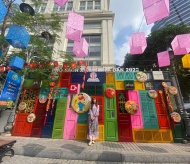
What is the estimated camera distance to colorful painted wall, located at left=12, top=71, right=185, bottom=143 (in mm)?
7156

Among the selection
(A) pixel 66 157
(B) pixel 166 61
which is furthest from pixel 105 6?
(A) pixel 66 157

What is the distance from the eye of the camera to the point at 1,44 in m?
8.18

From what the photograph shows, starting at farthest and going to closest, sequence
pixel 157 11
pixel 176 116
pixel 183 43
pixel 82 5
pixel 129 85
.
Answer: pixel 82 5 → pixel 129 85 → pixel 176 116 → pixel 183 43 → pixel 157 11

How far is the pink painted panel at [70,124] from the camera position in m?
7.29

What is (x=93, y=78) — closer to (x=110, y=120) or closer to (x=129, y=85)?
(x=129, y=85)

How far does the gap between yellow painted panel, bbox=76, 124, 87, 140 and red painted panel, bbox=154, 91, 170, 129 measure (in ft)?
13.7

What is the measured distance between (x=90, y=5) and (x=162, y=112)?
24007mm

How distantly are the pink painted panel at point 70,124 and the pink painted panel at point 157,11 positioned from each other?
235 inches

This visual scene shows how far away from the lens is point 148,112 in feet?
24.7

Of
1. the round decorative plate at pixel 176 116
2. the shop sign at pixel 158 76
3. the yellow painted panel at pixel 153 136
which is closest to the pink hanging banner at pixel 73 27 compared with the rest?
the shop sign at pixel 158 76

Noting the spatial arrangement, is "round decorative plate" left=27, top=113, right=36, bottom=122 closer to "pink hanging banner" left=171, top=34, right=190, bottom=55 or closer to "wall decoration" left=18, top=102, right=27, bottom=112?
"wall decoration" left=18, top=102, right=27, bottom=112

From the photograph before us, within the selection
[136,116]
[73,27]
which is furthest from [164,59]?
[73,27]

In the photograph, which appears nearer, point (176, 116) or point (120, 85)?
point (176, 116)

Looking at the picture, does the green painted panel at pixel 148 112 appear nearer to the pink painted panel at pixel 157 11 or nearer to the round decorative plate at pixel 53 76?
the pink painted panel at pixel 157 11
